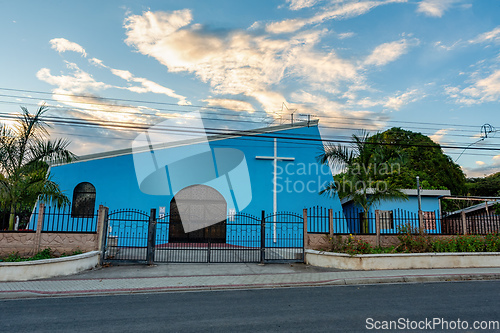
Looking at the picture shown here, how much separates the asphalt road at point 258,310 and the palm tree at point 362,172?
6.54 metres

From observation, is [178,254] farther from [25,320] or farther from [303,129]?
[303,129]

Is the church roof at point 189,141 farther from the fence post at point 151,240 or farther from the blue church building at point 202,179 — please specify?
the fence post at point 151,240

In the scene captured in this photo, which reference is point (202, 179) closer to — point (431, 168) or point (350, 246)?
point (350, 246)

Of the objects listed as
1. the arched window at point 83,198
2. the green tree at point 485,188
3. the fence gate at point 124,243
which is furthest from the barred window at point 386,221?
the green tree at point 485,188

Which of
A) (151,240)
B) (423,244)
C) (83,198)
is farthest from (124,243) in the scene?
(423,244)

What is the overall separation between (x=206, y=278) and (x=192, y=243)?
834cm

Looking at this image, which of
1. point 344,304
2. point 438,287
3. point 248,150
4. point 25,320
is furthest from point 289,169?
point 25,320

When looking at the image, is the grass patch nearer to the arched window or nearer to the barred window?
the arched window

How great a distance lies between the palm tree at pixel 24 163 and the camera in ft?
41.9

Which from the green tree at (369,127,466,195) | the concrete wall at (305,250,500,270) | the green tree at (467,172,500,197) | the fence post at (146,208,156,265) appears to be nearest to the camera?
the concrete wall at (305,250,500,270)

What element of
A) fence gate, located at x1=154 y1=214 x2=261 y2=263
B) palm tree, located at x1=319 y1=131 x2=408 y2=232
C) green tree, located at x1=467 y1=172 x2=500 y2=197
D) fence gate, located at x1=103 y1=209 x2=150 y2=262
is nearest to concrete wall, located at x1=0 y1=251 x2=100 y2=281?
fence gate, located at x1=103 y1=209 x2=150 y2=262

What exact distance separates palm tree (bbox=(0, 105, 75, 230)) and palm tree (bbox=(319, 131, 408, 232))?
12.7 m

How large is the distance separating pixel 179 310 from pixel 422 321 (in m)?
4.94

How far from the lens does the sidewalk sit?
941 centimetres
